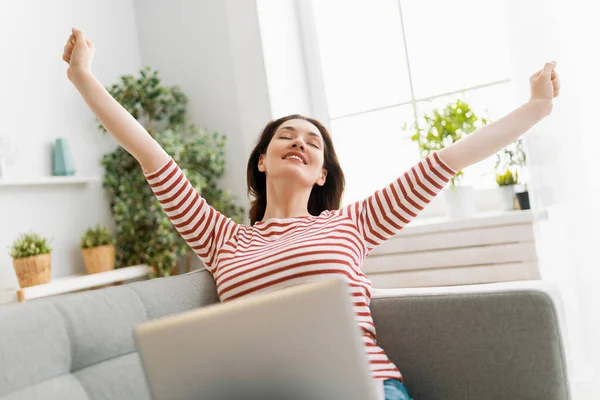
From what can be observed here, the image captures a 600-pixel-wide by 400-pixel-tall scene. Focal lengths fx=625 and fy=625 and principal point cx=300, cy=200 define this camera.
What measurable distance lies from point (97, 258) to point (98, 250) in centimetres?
4

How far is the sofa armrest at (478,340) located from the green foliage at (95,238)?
193 centimetres

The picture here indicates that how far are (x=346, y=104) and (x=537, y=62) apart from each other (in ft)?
3.65

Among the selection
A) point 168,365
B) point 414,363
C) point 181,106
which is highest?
point 181,106

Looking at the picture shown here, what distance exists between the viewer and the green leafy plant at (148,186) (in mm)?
3002

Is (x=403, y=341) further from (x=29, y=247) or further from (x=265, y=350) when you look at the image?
(x=29, y=247)

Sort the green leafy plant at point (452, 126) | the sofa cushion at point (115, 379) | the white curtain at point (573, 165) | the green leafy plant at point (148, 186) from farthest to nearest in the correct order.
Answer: the green leafy plant at point (148, 186), the green leafy plant at point (452, 126), the white curtain at point (573, 165), the sofa cushion at point (115, 379)

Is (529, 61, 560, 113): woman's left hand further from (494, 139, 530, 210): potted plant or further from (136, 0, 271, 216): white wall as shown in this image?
(136, 0, 271, 216): white wall

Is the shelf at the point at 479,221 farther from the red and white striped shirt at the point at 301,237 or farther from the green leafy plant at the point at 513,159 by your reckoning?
the red and white striped shirt at the point at 301,237

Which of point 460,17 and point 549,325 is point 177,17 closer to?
point 460,17

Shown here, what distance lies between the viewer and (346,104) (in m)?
3.24

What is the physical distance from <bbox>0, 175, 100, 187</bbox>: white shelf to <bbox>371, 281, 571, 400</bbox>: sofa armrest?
1.90m

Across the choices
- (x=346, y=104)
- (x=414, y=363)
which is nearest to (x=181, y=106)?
(x=346, y=104)

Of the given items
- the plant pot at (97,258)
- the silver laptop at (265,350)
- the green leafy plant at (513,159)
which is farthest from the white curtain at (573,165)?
the plant pot at (97,258)

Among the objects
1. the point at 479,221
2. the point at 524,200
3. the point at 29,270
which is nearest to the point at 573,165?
the point at 524,200
